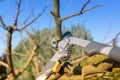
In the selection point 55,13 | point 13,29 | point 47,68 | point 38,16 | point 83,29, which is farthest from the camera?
point 83,29

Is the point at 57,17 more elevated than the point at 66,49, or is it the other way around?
the point at 57,17

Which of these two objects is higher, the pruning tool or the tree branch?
the tree branch

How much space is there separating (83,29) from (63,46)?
1096 centimetres

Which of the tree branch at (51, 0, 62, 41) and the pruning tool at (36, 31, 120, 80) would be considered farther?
the tree branch at (51, 0, 62, 41)

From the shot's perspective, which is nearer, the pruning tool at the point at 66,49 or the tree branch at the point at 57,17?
the pruning tool at the point at 66,49

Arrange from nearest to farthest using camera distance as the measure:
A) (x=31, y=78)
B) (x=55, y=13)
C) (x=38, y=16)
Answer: (x=55, y=13), (x=38, y=16), (x=31, y=78)

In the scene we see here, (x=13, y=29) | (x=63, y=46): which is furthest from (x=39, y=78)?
(x=13, y=29)

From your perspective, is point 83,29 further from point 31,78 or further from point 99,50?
point 99,50

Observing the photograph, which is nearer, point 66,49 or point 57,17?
point 66,49

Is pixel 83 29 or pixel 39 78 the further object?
pixel 83 29

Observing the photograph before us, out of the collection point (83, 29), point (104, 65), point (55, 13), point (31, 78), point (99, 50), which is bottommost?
point (31, 78)

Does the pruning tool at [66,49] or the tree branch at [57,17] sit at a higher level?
the tree branch at [57,17]

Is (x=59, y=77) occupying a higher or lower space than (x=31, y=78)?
higher

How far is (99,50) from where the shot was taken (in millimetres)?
1765
